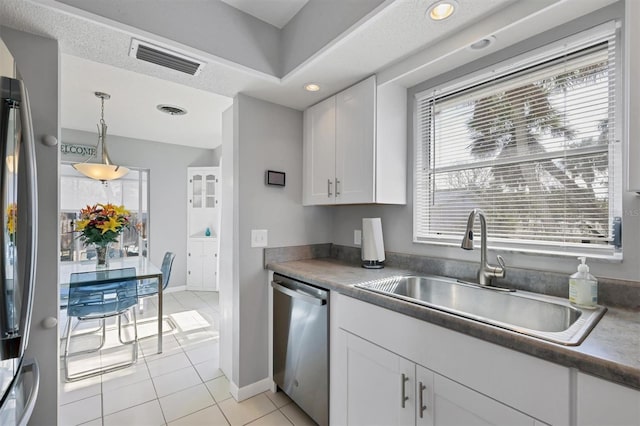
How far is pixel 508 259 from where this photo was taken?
1.54 meters

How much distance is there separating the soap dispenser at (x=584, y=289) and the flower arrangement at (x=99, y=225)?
3500 mm

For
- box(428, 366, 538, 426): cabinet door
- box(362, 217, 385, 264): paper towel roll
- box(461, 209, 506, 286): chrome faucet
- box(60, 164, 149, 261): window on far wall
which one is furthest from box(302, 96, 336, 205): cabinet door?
box(60, 164, 149, 261): window on far wall

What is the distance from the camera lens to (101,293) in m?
2.57

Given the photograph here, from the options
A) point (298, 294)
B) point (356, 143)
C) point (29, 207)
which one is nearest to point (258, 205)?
point (298, 294)

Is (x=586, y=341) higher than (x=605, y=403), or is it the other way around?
(x=586, y=341)

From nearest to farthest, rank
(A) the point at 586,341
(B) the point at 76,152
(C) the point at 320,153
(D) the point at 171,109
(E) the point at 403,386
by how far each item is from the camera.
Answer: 1. (A) the point at 586,341
2. (E) the point at 403,386
3. (C) the point at 320,153
4. (D) the point at 171,109
5. (B) the point at 76,152

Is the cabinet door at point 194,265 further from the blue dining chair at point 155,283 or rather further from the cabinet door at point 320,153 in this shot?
the cabinet door at point 320,153

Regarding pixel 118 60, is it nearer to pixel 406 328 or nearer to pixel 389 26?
pixel 389 26

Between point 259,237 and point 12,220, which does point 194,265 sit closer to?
point 259,237

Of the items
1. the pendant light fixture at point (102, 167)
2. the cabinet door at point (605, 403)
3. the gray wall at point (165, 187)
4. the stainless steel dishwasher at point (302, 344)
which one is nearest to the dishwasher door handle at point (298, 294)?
the stainless steel dishwasher at point (302, 344)

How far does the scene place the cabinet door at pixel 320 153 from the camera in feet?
7.16

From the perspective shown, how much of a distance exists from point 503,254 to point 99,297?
316 cm

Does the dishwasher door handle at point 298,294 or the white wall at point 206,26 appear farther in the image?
the dishwasher door handle at point 298,294

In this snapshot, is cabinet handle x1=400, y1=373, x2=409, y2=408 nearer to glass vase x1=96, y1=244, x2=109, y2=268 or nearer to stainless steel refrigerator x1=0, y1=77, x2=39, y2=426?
stainless steel refrigerator x1=0, y1=77, x2=39, y2=426
